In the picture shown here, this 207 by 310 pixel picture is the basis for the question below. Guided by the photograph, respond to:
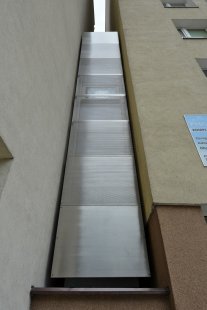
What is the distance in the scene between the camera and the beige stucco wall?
3.79m

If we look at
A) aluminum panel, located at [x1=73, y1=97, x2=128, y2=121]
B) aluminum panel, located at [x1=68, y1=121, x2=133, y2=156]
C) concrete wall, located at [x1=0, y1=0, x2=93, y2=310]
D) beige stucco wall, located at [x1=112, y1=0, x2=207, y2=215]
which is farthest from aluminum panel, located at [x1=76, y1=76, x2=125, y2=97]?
concrete wall, located at [x1=0, y1=0, x2=93, y2=310]

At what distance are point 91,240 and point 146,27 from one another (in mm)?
7682

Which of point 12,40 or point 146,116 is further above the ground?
point 146,116

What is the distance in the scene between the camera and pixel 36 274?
9.43 ft

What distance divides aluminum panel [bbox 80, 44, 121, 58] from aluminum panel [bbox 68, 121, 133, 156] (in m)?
3.90

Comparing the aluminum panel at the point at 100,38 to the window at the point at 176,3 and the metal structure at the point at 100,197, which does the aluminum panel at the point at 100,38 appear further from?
the metal structure at the point at 100,197

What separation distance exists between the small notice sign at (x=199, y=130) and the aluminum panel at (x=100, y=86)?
2.63 m

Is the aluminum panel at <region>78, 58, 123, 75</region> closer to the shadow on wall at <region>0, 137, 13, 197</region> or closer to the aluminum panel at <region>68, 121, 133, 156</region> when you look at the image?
the aluminum panel at <region>68, 121, 133, 156</region>

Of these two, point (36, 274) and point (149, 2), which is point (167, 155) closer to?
point (36, 274)

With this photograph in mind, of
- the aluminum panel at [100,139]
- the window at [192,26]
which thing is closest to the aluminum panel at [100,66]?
the aluminum panel at [100,139]

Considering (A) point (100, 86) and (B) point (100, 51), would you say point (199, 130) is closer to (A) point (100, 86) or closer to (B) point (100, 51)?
(A) point (100, 86)

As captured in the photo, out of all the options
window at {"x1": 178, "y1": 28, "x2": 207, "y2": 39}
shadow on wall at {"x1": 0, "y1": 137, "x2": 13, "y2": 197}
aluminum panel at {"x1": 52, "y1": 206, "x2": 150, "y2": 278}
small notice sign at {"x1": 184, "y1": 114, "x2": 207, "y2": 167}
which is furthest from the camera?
window at {"x1": 178, "y1": 28, "x2": 207, "y2": 39}

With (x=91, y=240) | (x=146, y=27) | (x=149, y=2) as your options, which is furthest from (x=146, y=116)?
(x=149, y=2)

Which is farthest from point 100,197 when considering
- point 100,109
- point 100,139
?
point 100,109
